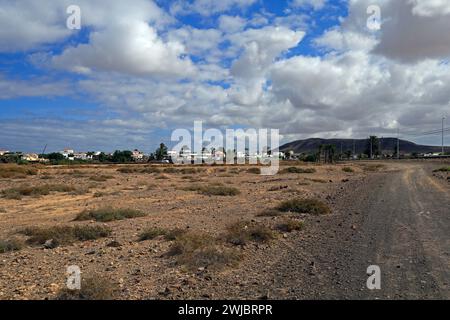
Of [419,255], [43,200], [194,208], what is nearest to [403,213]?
[419,255]

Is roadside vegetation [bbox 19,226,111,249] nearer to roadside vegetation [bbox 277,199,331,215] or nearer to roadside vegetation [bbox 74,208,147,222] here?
roadside vegetation [bbox 74,208,147,222]

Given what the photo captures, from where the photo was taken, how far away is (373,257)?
27.2 ft

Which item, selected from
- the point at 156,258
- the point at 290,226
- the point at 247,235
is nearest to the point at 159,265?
the point at 156,258

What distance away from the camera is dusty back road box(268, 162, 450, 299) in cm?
625

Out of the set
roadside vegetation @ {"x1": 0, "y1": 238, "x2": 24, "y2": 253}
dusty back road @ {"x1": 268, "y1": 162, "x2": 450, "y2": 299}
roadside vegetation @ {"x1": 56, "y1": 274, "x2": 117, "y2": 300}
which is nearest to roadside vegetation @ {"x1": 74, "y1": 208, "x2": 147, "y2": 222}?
roadside vegetation @ {"x1": 0, "y1": 238, "x2": 24, "y2": 253}

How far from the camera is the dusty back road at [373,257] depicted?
20.5ft

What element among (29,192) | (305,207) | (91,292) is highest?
(305,207)

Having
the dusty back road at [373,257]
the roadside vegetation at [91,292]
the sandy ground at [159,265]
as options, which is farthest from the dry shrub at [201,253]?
the roadside vegetation at [91,292]

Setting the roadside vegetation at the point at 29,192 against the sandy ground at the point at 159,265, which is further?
the roadside vegetation at the point at 29,192
